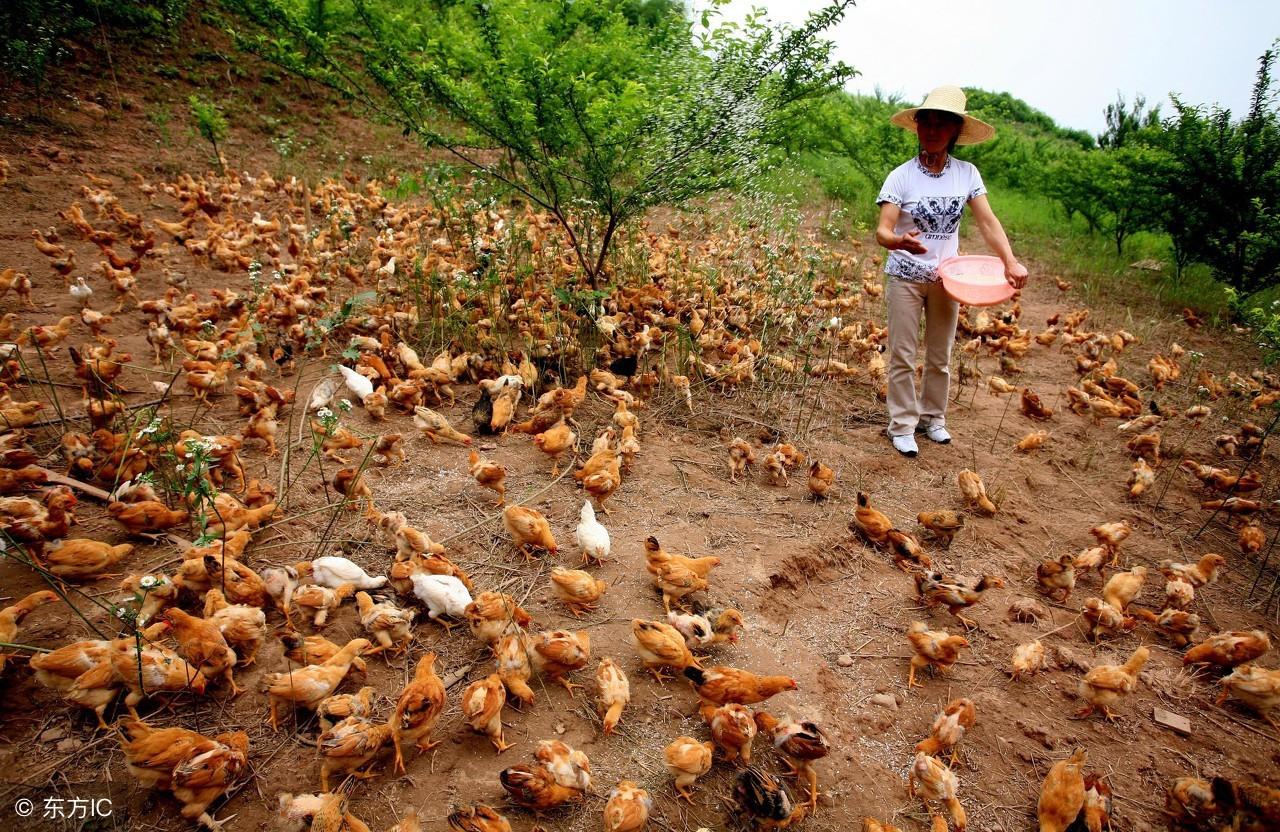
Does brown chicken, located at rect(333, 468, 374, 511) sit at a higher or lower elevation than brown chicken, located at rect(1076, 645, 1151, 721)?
higher

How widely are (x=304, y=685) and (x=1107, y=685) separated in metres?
3.10

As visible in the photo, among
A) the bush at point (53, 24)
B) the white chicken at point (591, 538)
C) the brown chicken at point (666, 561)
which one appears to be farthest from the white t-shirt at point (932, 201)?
the bush at point (53, 24)

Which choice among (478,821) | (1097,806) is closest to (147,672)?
(478,821)

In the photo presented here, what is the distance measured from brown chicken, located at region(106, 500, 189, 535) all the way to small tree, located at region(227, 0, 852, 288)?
124 inches

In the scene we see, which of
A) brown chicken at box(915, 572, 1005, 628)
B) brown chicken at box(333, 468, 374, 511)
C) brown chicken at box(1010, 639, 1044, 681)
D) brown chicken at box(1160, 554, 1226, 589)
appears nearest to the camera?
brown chicken at box(1010, 639, 1044, 681)

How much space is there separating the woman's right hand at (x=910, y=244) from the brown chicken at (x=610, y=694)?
3073mm

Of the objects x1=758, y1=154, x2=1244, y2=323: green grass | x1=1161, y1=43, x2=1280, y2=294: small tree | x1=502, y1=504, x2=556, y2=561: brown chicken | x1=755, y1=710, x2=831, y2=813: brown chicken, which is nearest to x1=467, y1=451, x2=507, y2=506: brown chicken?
x1=502, y1=504, x2=556, y2=561: brown chicken

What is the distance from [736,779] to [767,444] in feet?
8.83

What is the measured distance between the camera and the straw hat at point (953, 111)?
12.8ft

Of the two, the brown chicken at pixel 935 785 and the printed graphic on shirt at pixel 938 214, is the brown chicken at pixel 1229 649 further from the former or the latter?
the printed graphic on shirt at pixel 938 214

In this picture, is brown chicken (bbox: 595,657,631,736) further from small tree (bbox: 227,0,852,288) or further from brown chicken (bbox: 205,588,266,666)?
small tree (bbox: 227,0,852,288)

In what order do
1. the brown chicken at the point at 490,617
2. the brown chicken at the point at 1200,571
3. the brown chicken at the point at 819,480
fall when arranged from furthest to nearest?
Result: the brown chicken at the point at 819,480 → the brown chicken at the point at 1200,571 → the brown chicken at the point at 490,617

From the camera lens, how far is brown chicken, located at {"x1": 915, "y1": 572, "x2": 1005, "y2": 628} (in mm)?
2949

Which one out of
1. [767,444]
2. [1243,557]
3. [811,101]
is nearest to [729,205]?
[811,101]
